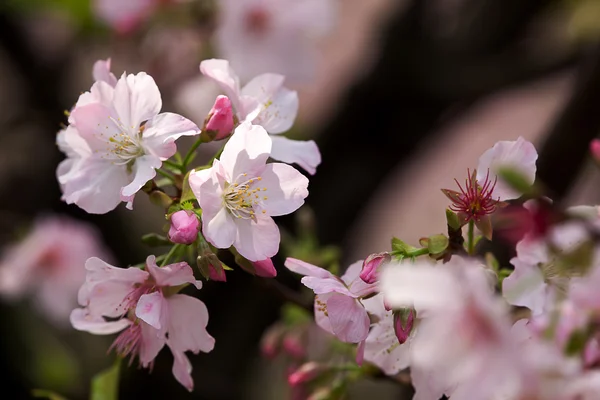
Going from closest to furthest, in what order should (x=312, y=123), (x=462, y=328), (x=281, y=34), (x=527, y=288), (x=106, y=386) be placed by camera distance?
(x=462, y=328), (x=527, y=288), (x=106, y=386), (x=281, y=34), (x=312, y=123)

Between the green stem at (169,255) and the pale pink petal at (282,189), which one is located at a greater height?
the pale pink petal at (282,189)

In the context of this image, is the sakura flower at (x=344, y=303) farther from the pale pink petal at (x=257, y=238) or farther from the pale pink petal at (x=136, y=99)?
the pale pink petal at (x=136, y=99)

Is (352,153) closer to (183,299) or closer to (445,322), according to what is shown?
(183,299)

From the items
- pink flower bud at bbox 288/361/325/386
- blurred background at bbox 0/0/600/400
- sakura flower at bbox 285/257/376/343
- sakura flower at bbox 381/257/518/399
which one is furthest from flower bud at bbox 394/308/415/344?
blurred background at bbox 0/0/600/400

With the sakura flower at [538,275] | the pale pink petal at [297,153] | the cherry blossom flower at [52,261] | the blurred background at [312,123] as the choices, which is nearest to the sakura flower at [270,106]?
the pale pink petal at [297,153]

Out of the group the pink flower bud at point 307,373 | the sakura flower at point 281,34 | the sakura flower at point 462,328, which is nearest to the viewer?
the sakura flower at point 462,328

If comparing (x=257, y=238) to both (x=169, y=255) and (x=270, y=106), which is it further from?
(x=270, y=106)

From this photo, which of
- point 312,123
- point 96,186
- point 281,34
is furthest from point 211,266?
point 312,123
